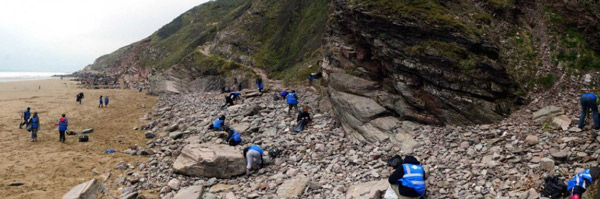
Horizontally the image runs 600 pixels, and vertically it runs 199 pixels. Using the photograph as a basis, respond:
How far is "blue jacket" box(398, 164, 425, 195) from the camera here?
879cm

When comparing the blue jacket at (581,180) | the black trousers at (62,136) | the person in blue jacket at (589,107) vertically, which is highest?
the person in blue jacket at (589,107)

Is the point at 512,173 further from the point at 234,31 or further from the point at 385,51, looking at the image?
the point at 234,31

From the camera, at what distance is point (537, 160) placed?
9633 mm

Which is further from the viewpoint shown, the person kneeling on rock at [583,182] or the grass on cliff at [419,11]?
the grass on cliff at [419,11]

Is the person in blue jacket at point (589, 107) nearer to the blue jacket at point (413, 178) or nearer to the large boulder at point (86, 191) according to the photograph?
the blue jacket at point (413, 178)

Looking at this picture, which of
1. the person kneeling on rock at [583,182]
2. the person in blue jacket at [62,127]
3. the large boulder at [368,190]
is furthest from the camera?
the person in blue jacket at [62,127]

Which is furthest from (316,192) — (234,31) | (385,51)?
(234,31)

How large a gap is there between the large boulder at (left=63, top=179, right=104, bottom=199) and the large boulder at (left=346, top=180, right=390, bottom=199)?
9378mm

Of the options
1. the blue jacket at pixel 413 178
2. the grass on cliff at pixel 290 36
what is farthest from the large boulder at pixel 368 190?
the grass on cliff at pixel 290 36

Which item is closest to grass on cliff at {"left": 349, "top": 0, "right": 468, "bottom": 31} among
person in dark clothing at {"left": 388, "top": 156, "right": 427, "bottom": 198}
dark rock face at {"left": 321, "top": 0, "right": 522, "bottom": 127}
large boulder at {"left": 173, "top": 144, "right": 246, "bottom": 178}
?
dark rock face at {"left": 321, "top": 0, "right": 522, "bottom": 127}

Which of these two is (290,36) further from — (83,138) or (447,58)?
(447,58)

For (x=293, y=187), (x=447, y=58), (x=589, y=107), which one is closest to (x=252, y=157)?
(x=293, y=187)

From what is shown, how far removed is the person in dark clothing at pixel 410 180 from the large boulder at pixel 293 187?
154 inches

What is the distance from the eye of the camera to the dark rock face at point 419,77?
45.4ft
